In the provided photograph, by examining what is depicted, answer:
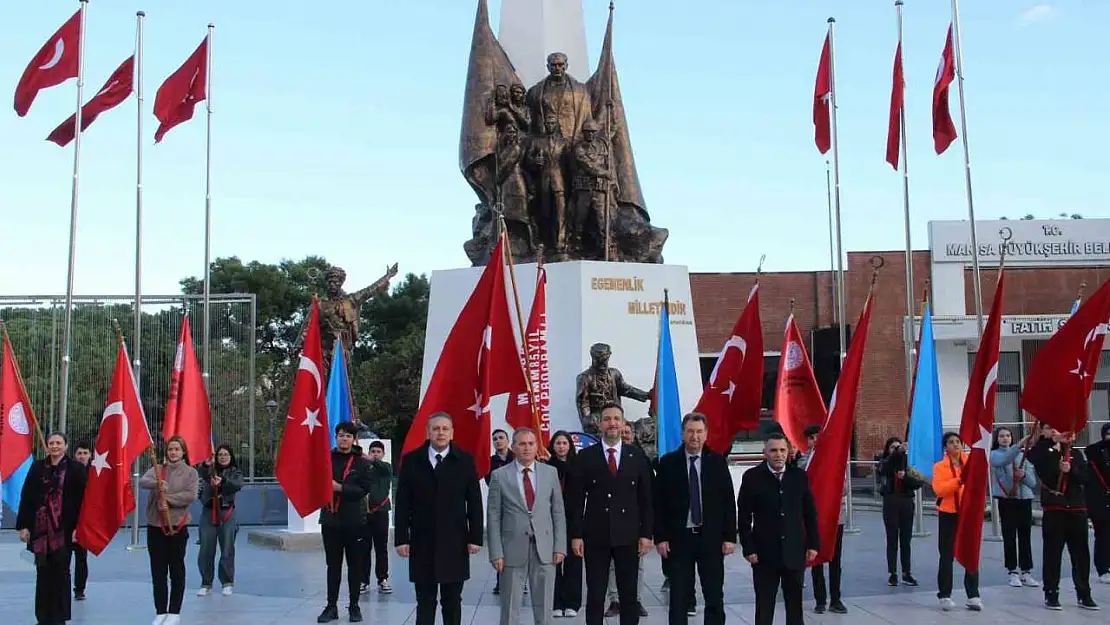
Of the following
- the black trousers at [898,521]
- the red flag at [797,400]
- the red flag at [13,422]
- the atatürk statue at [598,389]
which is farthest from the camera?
the atatürk statue at [598,389]

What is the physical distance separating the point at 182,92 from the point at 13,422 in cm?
837

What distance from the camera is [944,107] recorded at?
17297 millimetres

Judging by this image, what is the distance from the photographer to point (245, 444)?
31.9 meters

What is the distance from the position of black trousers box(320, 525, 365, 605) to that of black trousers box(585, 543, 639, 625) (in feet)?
8.56

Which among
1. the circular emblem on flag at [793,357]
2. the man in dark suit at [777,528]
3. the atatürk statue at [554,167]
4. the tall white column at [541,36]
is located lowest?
the man in dark suit at [777,528]

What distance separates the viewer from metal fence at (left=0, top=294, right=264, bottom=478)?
2352 cm

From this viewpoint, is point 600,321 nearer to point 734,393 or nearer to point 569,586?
point 734,393

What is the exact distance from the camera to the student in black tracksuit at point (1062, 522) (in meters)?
10.2

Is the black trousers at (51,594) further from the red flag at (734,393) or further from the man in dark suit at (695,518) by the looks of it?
the red flag at (734,393)

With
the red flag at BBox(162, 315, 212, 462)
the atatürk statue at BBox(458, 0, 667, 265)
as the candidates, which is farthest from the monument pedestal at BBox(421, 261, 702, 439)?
the red flag at BBox(162, 315, 212, 462)

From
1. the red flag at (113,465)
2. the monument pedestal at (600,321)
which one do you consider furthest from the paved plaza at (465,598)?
the monument pedestal at (600,321)

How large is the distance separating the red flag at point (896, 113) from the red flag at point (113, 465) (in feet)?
38.7

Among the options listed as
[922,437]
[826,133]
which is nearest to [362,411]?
[826,133]

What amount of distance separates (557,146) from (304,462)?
8.59m
